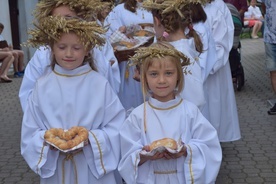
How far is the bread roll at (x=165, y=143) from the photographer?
3.59m

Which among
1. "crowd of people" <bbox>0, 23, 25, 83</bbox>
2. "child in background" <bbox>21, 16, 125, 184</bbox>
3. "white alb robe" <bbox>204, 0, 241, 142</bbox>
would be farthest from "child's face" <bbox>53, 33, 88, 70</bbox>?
"crowd of people" <bbox>0, 23, 25, 83</bbox>

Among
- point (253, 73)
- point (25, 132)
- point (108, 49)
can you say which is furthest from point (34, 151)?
point (253, 73)

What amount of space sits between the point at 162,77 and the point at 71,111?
2.05ft

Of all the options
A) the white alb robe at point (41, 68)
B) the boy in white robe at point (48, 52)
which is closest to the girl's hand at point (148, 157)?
the white alb robe at point (41, 68)

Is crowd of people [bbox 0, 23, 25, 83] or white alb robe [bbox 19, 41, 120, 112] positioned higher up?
white alb robe [bbox 19, 41, 120, 112]

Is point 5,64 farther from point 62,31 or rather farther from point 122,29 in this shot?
point 62,31

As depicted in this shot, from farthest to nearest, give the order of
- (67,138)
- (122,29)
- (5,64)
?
(5,64) → (122,29) → (67,138)

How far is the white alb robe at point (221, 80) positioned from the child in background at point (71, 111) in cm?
215

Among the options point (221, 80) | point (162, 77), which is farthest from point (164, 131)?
point (221, 80)

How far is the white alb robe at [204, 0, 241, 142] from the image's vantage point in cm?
603

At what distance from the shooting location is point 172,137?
12.4 feet

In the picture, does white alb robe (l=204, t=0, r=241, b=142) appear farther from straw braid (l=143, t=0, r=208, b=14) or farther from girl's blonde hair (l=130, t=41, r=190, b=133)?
girl's blonde hair (l=130, t=41, r=190, b=133)

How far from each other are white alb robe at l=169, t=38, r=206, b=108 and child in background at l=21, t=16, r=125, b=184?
24.2 inches

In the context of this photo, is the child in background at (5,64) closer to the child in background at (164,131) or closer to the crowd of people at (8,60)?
the crowd of people at (8,60)
